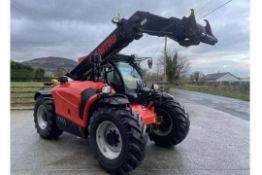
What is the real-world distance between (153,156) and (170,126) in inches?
30.7

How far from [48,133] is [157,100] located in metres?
2.46

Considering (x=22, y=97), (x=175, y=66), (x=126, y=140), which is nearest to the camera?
(x=126, y=140)

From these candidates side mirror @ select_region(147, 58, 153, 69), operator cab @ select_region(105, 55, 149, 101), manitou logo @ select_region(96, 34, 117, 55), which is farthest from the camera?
side mirror @ select_region(147, 58, 153, 69)

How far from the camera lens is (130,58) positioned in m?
5.04

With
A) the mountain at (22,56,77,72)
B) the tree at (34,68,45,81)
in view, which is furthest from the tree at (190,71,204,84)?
the mountain at (22,56,77,72)

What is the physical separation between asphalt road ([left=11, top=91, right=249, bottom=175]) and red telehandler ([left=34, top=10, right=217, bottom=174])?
30cm

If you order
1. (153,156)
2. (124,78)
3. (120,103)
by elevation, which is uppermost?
(124,78)

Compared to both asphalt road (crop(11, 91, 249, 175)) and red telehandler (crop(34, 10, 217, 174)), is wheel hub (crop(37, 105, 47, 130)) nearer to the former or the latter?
red telehandler (crop(34, 10, 217, 174))

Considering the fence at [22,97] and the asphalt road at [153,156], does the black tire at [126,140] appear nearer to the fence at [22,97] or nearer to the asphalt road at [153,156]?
the asphalt road at [153,156]

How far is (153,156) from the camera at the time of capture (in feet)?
14.0

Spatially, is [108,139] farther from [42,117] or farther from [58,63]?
[58,63]

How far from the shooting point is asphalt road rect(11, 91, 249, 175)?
11.9 ft

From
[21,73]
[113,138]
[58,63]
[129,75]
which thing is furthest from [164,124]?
[21,73]

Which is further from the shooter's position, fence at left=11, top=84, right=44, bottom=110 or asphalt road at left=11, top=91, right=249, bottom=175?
fence at left=11, top=84, right=44, bottom=110
